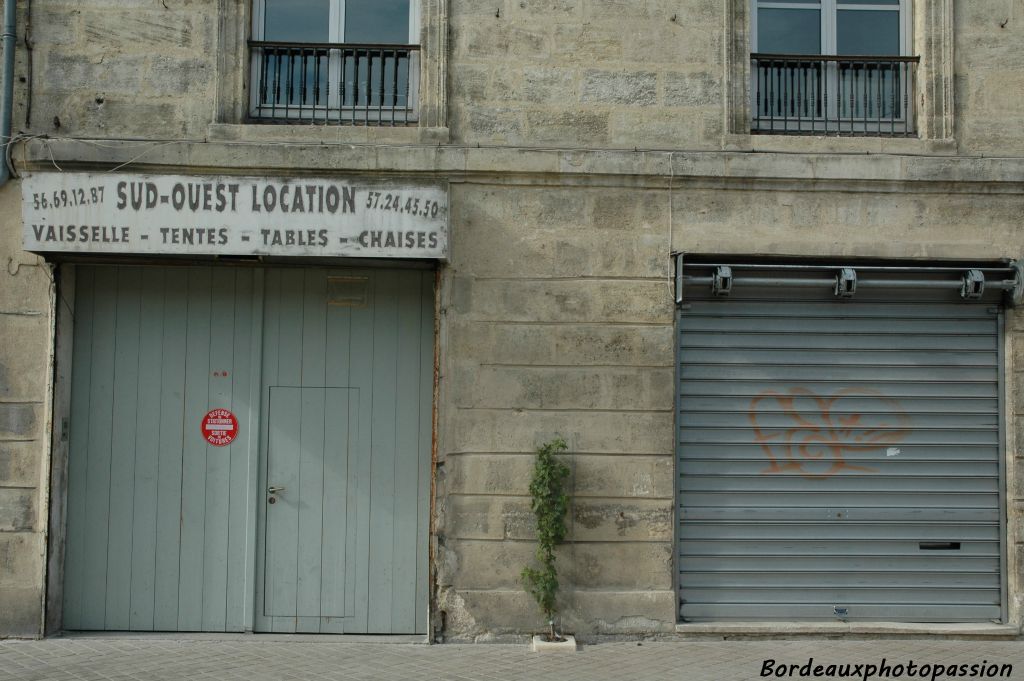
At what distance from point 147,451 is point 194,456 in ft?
1.24

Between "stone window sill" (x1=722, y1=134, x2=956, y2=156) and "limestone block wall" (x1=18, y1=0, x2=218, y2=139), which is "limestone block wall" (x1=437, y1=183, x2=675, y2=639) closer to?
"stone window sill" (x1=722, y1=134, x2=956, y2=156)

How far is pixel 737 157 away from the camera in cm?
809

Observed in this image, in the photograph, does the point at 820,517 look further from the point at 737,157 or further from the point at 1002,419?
the point at 737,157

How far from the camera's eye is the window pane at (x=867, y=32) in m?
8.59

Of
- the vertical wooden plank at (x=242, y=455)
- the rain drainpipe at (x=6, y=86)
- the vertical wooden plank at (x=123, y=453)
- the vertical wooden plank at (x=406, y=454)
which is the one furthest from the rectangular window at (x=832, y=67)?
the rain drainpipe at (x=6, y=86)

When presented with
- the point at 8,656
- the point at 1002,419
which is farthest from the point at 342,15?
the point at 1002,419

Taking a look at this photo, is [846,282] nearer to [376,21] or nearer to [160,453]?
[376,21]

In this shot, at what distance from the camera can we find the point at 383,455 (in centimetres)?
830

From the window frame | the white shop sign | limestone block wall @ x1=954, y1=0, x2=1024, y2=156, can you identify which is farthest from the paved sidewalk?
the window frame

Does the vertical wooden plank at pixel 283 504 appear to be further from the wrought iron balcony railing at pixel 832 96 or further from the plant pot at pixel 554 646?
the wrought iron balcony railing at pixel 832 96

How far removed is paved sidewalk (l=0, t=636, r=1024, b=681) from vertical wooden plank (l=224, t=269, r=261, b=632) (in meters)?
0.36

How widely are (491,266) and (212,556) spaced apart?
10.5 ft

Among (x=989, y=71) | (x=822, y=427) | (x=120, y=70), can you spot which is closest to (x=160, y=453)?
(x=120, y=70)

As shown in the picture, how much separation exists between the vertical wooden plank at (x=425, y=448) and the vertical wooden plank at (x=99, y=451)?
246 centimetres
